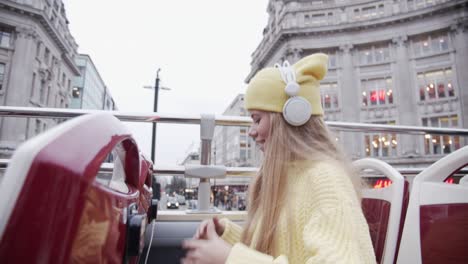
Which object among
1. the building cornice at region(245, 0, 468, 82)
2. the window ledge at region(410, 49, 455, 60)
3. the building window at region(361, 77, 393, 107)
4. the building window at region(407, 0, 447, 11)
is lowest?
the building window at region(361, 77, 393, 107)

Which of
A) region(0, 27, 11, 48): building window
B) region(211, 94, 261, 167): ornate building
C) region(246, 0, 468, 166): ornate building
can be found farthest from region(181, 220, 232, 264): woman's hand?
region(211, 94, 261, 167): ornate building

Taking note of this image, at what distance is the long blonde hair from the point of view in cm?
108

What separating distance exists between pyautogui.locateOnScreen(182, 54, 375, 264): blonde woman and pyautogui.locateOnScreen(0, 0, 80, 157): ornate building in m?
29.1

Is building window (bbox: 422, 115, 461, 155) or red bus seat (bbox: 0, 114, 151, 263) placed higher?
building window (bbox: 422, 115, 461, 155)

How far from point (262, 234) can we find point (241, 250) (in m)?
0.25

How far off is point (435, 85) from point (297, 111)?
31782 mm

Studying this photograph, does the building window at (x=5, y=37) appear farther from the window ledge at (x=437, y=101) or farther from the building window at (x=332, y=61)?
the window ledge at (x=437, y=101)

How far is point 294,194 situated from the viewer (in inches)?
41.6

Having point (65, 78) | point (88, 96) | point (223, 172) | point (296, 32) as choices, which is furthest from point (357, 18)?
point (88, 96)

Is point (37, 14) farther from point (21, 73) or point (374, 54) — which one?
point (374, 54)

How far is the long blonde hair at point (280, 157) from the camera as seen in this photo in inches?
42.5

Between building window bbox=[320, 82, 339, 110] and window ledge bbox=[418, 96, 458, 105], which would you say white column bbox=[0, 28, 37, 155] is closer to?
building window bbox=[320, 82, 339, 110]

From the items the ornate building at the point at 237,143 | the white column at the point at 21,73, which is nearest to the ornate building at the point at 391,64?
the ornate building at the point at 237,143

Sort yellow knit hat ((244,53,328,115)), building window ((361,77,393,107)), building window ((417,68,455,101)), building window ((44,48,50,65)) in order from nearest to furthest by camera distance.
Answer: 1. yellow knit hat ((244,53,328,115))
2. building window ((417,68,455,101))
3. building window ((361,77,393,107))
4. building window ((44,48,50,65))
